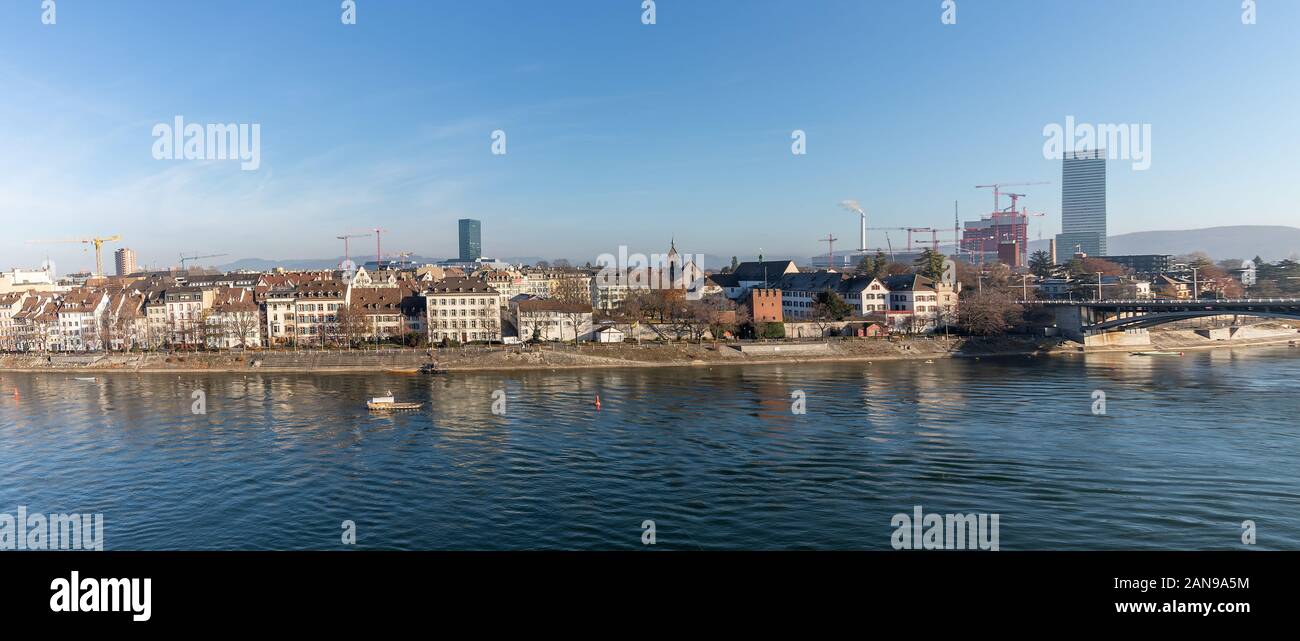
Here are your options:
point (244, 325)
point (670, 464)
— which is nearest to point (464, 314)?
point (244, 325)

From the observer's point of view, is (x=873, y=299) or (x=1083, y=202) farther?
(x=1083, y=202)

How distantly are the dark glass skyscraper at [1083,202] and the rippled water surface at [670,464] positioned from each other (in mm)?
124023

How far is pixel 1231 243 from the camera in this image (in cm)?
17825

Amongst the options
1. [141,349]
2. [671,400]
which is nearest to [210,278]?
[141,349]

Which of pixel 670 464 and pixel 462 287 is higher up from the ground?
pixel 462 287

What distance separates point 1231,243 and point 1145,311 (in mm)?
182464

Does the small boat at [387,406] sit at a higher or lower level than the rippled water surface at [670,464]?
higher

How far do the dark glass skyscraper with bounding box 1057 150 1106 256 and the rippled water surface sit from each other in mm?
124023

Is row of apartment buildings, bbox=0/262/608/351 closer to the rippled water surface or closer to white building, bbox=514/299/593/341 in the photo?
white building, bbox=514/299/593/341

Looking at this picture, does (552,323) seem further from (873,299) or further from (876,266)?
(876,266)

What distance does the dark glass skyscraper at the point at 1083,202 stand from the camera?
13562cm

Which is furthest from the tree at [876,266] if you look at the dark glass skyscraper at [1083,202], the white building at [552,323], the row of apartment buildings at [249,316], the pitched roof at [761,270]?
the dark glass skyscraper at [1083,202]

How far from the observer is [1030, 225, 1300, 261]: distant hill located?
161 meters

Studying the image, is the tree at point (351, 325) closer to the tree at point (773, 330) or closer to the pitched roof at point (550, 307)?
the pitched roof at point (550, 307)
